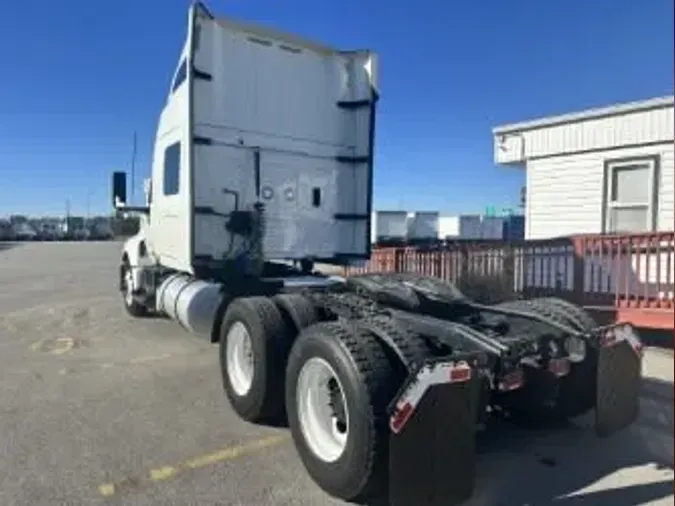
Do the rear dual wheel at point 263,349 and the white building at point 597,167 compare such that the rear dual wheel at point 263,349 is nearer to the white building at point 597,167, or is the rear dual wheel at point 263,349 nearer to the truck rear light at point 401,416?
the truck rear light at point 401,416

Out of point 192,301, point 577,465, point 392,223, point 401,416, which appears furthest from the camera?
point 392,223

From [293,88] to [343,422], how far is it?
512 cm

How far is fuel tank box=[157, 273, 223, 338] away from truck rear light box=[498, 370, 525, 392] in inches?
158

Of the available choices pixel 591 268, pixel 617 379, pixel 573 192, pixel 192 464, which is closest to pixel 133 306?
pixel 591 268

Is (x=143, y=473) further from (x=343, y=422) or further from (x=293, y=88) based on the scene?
(x=293, y=88)

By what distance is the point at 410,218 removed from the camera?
4741cm

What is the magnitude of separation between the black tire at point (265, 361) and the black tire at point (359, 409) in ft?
3.44

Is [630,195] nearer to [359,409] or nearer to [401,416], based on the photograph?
[359,409]

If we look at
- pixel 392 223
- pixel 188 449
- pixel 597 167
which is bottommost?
pixel 188 449

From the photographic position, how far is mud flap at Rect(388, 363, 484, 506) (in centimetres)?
399

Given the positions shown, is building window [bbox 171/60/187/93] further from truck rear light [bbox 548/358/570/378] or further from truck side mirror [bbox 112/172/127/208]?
truck rear light [bbox 548/358/570/378]

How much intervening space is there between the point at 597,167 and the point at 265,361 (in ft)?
29.8

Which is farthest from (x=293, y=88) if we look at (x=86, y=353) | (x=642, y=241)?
(x=642, y=241)

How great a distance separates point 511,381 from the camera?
188 inches
